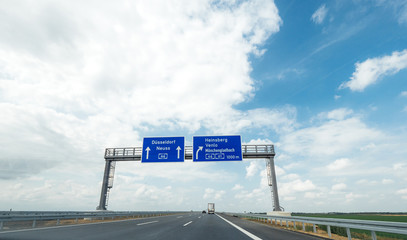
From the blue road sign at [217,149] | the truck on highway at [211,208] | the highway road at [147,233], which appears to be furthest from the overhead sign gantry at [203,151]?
the truck on highway at [211,208]

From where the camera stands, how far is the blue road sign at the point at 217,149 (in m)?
21.0

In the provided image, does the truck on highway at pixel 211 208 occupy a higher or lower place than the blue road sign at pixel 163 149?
lower

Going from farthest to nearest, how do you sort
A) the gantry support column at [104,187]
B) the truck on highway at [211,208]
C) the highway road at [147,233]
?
the truck on highway at [211,208], the gantry support column at [104,187], the highway road at [147,233]

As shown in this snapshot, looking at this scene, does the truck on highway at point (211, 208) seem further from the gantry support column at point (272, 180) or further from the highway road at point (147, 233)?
the highway road at point (147, 233)

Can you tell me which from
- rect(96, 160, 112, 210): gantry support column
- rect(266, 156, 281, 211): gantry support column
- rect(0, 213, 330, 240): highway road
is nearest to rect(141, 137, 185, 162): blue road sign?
rect(96, 160, 112, 210): gantry support column

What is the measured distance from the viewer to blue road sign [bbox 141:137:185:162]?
2142 cm

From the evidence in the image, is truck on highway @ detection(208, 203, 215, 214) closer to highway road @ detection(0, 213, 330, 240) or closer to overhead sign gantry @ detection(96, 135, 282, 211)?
overhead sign gantry @ detection(96, 135, 282, 211)

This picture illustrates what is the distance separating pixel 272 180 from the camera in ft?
74.4

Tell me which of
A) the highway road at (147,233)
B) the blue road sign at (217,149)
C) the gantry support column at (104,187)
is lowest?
the highway road at (147,233)

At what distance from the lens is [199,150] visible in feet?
70.1

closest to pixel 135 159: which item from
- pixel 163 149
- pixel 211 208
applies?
pixel 163 149

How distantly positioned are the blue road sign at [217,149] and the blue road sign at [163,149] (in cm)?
129

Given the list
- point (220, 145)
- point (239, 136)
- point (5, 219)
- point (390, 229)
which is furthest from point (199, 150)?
point (390, 229)

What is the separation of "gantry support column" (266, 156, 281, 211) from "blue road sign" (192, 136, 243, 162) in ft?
13.0
